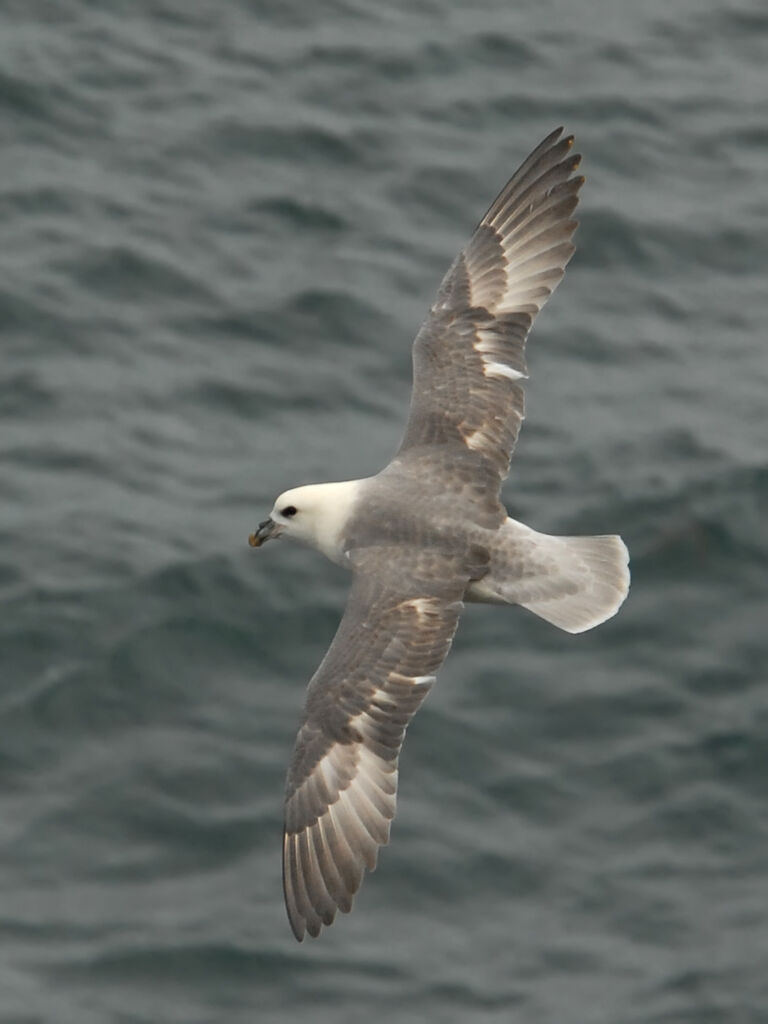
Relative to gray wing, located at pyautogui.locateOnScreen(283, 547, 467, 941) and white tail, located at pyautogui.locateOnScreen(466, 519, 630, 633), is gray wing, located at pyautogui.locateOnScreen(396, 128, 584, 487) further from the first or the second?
gray wing, located at pyautogui.locateOnScreen(283, 547, 467, 941)

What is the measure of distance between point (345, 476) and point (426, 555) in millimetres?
3804

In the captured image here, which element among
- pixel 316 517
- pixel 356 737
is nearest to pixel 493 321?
pixel 316 517

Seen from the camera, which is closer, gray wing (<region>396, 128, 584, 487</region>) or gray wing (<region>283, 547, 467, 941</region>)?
gray wing (<region>283, 547, 467, 941</region>)

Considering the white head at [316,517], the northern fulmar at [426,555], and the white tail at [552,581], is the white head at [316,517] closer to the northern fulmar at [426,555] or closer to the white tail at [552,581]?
the northern fulmar at [426,555]

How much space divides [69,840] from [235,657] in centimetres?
142

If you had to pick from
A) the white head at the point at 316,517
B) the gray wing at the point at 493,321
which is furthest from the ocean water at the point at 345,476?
the gray wing at the point at 493,321

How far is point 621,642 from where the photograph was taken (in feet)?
40.3

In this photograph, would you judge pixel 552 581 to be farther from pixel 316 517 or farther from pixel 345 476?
pixel 345 476

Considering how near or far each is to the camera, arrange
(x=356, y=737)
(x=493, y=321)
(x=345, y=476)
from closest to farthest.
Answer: (x=356, y=737), (x=493, y=321), (x=345, y=476)

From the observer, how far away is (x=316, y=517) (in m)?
9.55

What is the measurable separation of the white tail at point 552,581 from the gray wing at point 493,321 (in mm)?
455

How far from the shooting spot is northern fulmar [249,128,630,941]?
884 cm

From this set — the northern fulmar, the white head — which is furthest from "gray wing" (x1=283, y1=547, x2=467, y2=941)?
the white head

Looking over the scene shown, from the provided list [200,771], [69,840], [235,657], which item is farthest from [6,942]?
Result: [235,657]
